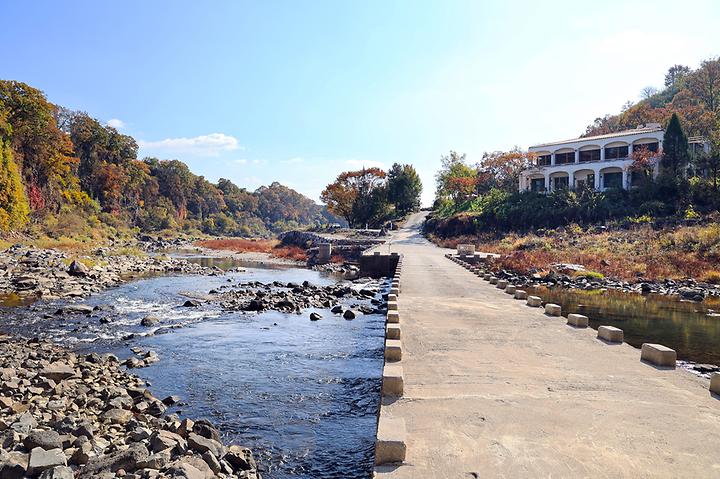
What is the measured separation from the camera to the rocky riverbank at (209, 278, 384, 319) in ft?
60.5

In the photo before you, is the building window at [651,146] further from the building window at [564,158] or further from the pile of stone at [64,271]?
the pile of stone at [64,271]

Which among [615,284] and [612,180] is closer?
[615,284]

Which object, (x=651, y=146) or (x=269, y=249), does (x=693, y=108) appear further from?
(x=269, y=249)

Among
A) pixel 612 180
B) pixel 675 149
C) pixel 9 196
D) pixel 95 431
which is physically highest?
pixel 675 149

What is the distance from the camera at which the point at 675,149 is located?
140ft

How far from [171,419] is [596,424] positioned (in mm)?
5918

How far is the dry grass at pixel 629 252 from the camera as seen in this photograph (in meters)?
26.2

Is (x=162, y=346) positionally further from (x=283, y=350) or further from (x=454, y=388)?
(x=454, y=388)

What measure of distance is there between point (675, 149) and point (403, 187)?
32.7m

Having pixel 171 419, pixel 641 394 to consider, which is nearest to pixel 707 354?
pixel 641 394

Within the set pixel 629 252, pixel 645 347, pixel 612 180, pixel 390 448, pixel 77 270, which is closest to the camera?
pixel 390 448

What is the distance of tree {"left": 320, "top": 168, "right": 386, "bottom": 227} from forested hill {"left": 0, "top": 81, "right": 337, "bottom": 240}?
27.3 m

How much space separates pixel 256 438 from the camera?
7367mm

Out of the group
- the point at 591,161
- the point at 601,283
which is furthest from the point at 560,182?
the point at 601,283
